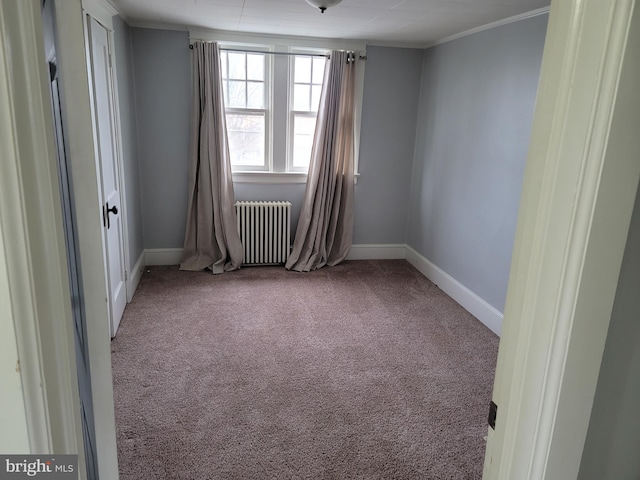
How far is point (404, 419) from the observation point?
2416mm

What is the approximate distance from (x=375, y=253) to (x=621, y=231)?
434 cm

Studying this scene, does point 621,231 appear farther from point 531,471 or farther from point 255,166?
point 255,166

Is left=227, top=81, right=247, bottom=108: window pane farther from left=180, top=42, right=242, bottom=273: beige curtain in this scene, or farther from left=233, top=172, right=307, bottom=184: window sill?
left=233, top=172, right=307, bottom=184: window sill

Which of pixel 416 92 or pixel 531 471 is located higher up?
pixel 416 92

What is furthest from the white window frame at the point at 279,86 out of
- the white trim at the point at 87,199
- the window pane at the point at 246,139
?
the white trim at the point at 87,199

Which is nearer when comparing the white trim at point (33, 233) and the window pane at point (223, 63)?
the white trim at point (33, 233)

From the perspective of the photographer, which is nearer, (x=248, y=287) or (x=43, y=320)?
(x=43, y=320)

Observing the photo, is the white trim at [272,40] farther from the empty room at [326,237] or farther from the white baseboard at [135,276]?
the white baseboard at [135,276]

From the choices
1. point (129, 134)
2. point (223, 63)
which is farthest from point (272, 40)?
point (129, 134)

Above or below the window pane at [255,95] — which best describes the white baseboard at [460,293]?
below

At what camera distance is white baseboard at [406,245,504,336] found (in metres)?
3.50

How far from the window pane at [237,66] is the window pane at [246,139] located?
363 millimetres

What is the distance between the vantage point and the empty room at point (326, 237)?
732mm

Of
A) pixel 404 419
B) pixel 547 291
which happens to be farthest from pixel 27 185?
pixel 404 419
